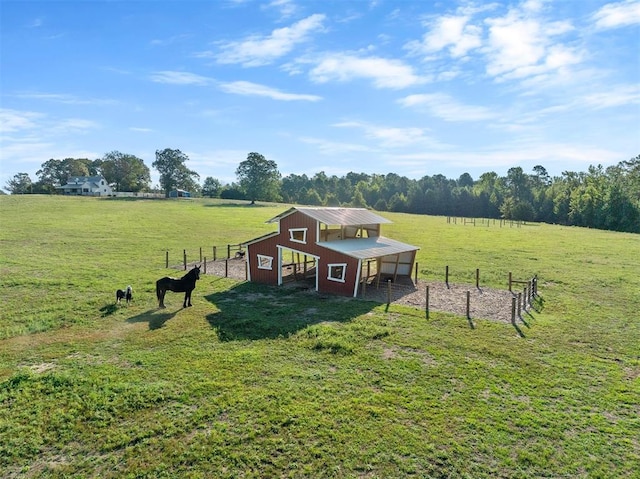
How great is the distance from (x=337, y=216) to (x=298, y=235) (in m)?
2.73

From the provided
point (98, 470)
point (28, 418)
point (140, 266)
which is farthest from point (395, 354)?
point (140, 266)

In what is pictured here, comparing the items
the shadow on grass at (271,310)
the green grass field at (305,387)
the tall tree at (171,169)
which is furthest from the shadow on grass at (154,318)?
the tall tree at (171,169)

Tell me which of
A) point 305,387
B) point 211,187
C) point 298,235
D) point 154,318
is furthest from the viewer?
point 211,187

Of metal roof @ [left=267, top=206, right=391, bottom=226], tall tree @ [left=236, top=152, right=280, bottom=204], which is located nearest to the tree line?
tall tree @ [left=236, top=152, right=280, bottom=204]

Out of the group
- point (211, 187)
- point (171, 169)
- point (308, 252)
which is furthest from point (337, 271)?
point (211, 187)

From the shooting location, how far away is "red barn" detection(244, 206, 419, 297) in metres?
21.0

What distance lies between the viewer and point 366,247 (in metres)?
22.6

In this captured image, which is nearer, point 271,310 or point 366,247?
point 271,310

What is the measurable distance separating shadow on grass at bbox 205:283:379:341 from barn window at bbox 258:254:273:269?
1.42 meters

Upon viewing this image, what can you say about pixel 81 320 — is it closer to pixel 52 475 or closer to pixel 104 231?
pixel 52 475

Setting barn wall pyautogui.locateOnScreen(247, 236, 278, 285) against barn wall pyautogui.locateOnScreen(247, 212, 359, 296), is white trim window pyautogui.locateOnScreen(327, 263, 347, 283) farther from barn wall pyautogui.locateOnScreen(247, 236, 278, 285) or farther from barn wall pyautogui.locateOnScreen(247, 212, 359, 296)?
barn wall pyautogui.locateOnScreen(247, 236, 278, 285)

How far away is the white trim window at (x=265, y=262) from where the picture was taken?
23.3 metres

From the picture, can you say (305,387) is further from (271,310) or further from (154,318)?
(154,318)

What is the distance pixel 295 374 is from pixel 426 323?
6.95 meters
